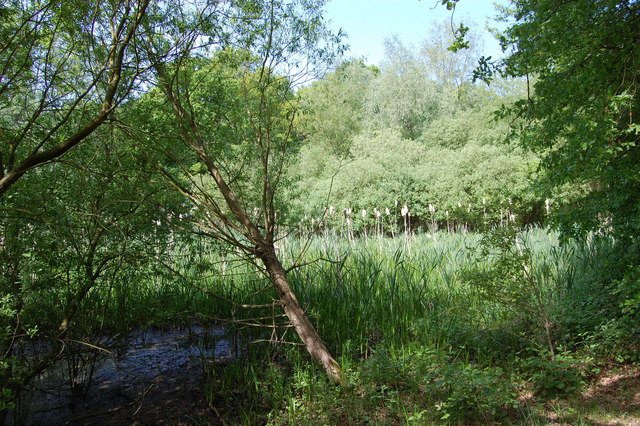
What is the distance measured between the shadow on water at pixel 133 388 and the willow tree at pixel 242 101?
1182mm

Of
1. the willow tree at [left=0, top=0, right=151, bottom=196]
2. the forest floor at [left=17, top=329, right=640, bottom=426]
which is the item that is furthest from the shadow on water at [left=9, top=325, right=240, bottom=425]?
the willow tree at [left=0, top=0, right=151, bottom=196]

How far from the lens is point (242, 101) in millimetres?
5090

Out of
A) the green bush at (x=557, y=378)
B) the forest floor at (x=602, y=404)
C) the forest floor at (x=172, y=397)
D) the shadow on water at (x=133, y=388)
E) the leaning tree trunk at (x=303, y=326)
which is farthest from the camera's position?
the shadow on water at (x=133, y=388)

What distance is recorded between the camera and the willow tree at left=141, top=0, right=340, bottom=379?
147 inches

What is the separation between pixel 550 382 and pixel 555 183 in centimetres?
167

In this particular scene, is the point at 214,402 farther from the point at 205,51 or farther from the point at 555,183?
the point at 555,183

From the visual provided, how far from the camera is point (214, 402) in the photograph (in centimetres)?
396

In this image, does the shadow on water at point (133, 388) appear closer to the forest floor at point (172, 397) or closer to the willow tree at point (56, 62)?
the forest floor at point (172, 397)

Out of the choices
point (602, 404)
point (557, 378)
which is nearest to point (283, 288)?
point (557, 378)

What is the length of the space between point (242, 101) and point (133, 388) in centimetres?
304

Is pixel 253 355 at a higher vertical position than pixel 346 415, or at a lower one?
higher

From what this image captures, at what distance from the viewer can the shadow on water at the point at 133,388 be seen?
382 centimetres

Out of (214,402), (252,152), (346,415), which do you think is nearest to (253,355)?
(214,402)

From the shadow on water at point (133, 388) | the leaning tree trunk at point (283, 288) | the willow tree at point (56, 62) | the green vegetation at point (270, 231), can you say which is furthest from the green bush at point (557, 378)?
the willow tree at point (56, 62)
